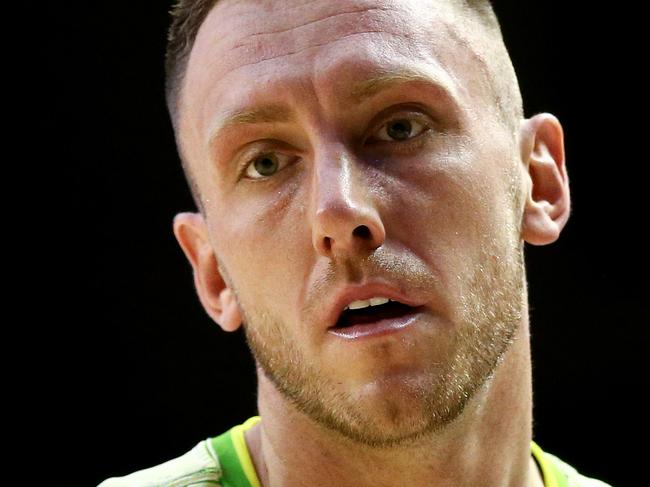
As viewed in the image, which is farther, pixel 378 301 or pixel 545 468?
pixel 545 468

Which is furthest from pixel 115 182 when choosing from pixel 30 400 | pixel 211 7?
pixel 211 7

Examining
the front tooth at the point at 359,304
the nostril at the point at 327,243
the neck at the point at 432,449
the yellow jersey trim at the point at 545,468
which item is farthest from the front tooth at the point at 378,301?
the yellow jersey trim at the point at 545,468

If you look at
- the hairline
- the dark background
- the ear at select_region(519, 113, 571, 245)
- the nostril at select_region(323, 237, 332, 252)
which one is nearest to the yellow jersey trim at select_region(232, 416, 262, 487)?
the hairline

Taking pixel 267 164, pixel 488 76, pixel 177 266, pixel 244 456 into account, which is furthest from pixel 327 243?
pixel 177 266

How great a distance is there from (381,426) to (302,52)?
0.65 meters

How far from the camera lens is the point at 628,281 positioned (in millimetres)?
3260

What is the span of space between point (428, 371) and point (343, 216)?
0.29 metres

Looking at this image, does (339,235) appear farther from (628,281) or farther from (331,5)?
(628,281)

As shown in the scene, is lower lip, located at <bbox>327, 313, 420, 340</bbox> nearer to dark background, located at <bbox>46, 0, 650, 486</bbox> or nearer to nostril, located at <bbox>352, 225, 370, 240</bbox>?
nostril, located at <bbox>352, 225, 370, 240</bbox>

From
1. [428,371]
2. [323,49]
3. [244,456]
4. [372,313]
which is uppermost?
[323,49]

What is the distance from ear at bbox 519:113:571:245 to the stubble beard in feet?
0.37

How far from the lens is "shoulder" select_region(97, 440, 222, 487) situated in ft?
7.10

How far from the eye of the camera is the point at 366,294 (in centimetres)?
182

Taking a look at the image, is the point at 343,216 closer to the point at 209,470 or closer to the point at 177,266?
the point at 209,470
